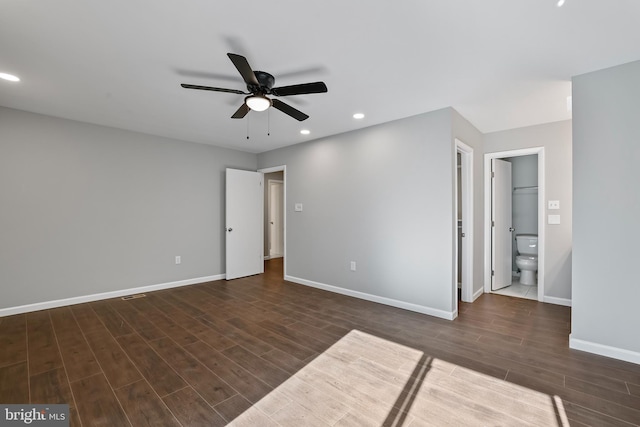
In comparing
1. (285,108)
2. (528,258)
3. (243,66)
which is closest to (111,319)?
(285,108)

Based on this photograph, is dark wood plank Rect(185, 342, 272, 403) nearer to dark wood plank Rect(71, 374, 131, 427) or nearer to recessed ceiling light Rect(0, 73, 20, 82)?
dark wood plank Rect(71, 374, 131, 427)

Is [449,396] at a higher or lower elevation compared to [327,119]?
lower

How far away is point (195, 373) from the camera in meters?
2.24

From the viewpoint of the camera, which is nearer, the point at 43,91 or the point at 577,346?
the point at 577,346

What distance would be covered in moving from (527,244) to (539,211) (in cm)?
106

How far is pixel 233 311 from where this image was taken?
364cm

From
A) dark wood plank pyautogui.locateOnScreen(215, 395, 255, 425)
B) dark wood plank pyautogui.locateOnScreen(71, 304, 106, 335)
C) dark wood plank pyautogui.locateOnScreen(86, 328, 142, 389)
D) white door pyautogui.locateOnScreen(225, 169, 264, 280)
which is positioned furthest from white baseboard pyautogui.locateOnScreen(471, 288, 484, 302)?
dark wood plank pyautogui.locateOnScreen(71, 304, 106, 335)

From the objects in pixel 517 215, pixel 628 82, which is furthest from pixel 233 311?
pixel 517 215

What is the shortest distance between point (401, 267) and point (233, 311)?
7.47 ft

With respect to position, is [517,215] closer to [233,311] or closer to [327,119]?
[327,119]

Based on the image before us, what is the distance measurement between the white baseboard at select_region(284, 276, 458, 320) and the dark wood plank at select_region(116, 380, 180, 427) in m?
2.82

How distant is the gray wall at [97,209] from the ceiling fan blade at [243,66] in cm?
322

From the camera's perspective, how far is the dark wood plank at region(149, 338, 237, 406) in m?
1.98

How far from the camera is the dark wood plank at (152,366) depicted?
2064 mm
